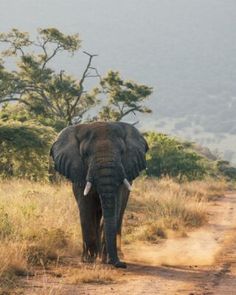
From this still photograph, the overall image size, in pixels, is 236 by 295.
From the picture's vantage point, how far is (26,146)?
2038cm

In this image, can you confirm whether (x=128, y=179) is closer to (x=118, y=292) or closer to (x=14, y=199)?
(x=118, y=292)

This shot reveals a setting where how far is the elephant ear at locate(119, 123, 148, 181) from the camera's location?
10.0m

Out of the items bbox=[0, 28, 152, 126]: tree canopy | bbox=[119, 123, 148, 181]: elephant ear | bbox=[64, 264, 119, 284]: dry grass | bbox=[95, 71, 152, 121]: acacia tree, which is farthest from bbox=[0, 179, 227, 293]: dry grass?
bbox=[95, 71, 152, 121]: acacia tree

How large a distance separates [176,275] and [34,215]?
314cm

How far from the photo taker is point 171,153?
129 ft

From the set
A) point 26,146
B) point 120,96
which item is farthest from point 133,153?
point 120,96

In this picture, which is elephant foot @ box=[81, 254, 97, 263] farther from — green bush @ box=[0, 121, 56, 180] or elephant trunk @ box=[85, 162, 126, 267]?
green bush @ box=[0, 121, 56, 180]

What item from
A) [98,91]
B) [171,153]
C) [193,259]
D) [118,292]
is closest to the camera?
[118,292]

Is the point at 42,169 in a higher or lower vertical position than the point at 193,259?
higher

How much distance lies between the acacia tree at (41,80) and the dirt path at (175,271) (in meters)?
29.0

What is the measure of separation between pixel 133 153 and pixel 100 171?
2.91 ft

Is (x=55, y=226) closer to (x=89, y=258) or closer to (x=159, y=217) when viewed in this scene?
(x=89, y=258)

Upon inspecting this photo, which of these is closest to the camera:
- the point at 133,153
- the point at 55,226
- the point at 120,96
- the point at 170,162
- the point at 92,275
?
the point at 92,275

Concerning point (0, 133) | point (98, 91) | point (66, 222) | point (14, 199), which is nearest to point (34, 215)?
point (66, 222)
